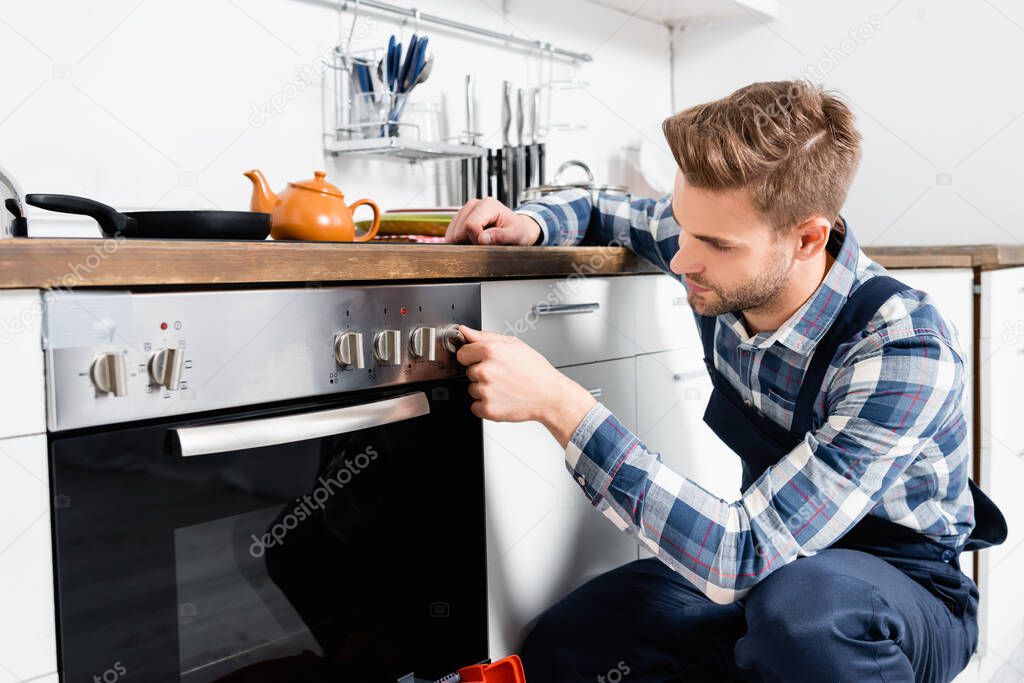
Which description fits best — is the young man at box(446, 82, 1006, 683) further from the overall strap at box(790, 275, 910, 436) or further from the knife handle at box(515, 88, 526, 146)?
the knife handle at box(515, 88, 526, 146)

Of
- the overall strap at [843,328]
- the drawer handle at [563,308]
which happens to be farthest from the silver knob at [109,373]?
the overall strap at [843,328]

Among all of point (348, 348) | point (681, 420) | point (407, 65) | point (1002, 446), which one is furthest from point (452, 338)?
point (1002, 446)

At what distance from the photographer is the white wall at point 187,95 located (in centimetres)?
134

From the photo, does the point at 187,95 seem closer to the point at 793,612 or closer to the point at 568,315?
the point at 568,315

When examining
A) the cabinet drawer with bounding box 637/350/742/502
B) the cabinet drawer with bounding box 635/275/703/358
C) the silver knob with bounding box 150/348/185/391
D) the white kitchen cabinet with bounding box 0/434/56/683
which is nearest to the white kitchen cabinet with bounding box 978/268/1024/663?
the cabinet drawer with bounding box 637/350/742/502

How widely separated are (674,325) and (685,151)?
1.72 feet

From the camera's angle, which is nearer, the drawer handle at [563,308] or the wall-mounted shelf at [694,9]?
the drawer handle at [563,308]

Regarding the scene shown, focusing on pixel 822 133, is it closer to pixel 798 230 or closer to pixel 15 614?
pixel 798 230

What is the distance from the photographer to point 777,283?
1.15m

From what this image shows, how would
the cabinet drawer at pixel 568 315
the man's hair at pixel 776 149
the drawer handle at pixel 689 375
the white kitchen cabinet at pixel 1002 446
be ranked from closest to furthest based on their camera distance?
the man's hair at pixel 776 149
the cabinet drawer at pixel 568 315
the drawer handle at pixel 689 375
the white kitchen cabinet at pixel 1002 446

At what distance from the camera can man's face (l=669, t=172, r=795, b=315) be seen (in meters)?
1.09

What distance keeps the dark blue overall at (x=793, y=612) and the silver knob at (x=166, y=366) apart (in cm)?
68

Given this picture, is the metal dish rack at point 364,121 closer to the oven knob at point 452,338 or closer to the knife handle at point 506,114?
the knife handle at point 506,114

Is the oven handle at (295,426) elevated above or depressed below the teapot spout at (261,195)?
below
